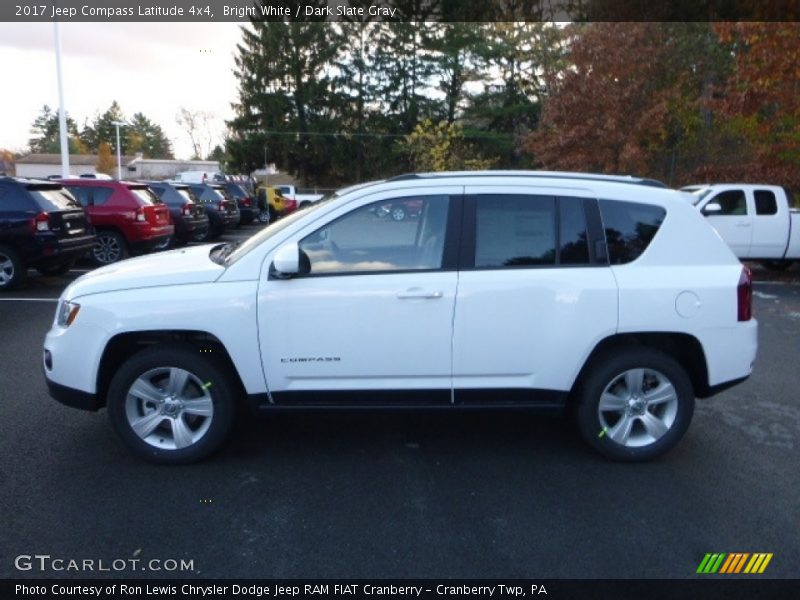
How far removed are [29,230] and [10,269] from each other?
0.71 m

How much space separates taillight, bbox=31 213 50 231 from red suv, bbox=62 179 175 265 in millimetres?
2720

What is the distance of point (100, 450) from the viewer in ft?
17.0

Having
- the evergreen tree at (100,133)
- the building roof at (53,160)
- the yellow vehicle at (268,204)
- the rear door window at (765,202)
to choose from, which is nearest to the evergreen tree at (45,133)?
the evergreen tree at (100,133)

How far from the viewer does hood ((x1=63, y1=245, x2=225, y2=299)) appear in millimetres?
4840

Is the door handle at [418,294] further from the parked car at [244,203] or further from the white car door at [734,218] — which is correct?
the parked car at [244,203]

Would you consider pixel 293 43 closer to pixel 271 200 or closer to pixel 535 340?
pixel 271 200

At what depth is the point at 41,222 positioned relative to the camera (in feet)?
39.3

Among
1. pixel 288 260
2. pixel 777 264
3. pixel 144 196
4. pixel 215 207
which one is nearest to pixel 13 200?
pixel 144 196

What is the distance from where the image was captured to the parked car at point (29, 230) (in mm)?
11953

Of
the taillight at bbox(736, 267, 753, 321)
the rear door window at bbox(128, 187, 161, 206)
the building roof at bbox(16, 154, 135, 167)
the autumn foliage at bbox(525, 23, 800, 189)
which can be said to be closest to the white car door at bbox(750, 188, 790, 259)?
the autumn foliage at bbox(525, 23, 800, 189)

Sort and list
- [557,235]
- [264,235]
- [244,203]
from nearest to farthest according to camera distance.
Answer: [557,235] → [264,235] → [244,203]

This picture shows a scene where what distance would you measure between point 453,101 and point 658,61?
79.2ft

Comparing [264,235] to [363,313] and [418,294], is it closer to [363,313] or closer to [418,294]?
[363,313]

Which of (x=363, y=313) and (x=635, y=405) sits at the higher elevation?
(x=363, y=313)
